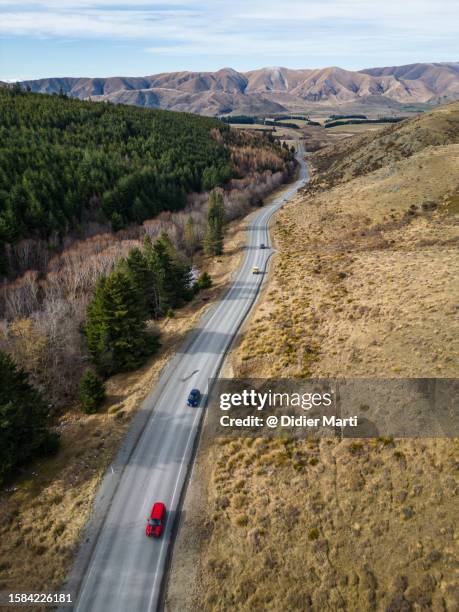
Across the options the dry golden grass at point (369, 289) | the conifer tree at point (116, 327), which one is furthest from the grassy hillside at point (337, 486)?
the conifer tree at point (116, 327)

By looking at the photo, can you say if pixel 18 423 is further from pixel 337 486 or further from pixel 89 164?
pixel 89 164

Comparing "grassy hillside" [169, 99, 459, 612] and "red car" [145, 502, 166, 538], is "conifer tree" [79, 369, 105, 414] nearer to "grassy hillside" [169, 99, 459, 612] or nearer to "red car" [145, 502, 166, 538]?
"grassy hillside" [169, 99, 459, 612]

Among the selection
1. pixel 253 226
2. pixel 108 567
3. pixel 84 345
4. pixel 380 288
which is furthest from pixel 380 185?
pixel 108 567

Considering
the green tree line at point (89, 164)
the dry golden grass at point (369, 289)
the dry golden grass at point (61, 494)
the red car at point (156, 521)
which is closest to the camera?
the dry golden grass at point (61, 494)

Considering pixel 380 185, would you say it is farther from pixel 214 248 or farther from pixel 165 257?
pixel 165 257

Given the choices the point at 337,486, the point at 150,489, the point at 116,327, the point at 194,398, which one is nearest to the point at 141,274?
the point at 116,327

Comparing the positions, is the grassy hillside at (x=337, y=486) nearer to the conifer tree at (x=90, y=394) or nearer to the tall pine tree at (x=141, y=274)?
the conifer tree at (x=90, y=394)
